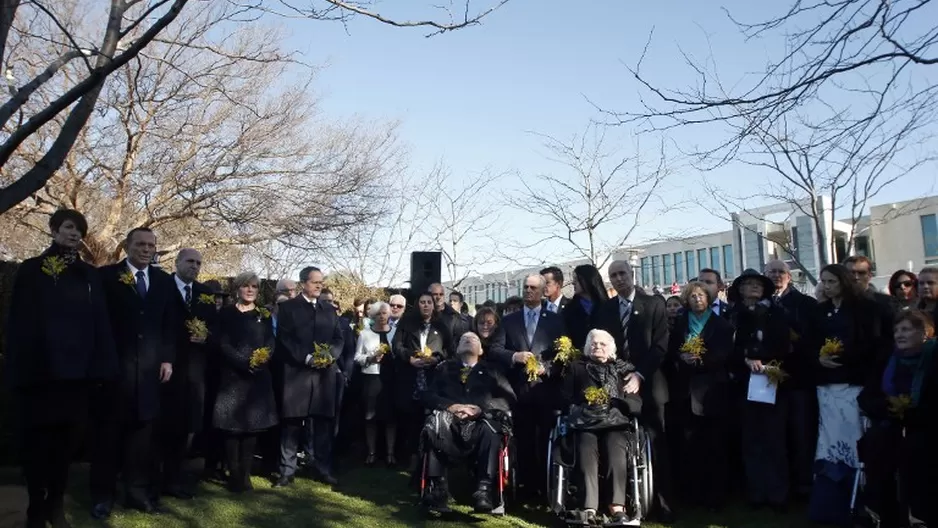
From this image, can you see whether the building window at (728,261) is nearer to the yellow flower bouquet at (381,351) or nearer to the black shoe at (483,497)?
the yellow flower bouquet at (381,351)

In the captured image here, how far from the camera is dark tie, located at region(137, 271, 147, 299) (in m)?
A: 6.38

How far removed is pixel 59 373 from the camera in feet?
17.1

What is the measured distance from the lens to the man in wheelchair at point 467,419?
21.8 feet

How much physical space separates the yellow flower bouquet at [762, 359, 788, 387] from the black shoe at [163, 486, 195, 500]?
5.22 metres

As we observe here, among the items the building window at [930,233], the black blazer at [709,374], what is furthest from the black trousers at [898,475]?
the building window at [930,233]

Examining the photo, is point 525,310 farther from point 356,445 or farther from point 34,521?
point 34,521

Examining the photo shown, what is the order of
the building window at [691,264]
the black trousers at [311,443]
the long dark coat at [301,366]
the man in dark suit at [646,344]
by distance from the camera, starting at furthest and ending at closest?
1. the building window at [691,264]
2. the long dark coat at [301,366]
3. the black trousers at [311,443]
4. the man in dark suit at [646,344]

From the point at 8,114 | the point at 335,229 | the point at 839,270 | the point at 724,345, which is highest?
the point at 335,229

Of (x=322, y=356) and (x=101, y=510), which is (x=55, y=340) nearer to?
(x=101, y=510)

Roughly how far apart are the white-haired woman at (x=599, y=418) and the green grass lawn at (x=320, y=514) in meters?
0.61

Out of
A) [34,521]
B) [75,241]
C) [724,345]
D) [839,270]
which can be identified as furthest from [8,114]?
[839,270]

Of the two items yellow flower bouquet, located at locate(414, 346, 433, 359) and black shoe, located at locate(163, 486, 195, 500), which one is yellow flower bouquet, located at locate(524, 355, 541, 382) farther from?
black shoe, located at locate(163, 486, 195, 500)

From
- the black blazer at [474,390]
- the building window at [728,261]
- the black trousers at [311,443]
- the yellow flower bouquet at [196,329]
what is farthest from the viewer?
the building window at [728,261]

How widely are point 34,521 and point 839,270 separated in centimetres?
650
